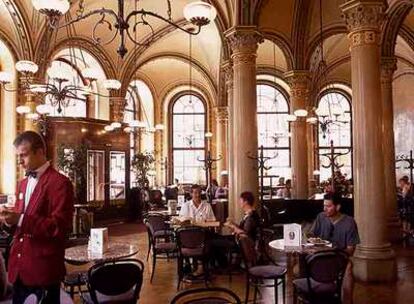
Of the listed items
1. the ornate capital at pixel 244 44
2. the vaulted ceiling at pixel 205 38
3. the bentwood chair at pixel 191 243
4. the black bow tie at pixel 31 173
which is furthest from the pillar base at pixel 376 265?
the black bow tie at pixel 31 173

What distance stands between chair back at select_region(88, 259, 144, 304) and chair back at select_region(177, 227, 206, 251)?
2.52 meters

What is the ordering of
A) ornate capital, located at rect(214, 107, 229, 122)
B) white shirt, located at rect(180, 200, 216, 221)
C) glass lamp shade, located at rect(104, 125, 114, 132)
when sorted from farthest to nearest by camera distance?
ornate capital, located at rect(214, 107, 229, 122), glass lamp shade, located at rect(104, 125, 114, 132), white shirt, located at rect(180, 200, 216, 221)

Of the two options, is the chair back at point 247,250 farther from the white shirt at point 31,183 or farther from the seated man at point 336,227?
the white shirt at point 31,183

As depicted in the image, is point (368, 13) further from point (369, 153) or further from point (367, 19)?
point (369, 153)

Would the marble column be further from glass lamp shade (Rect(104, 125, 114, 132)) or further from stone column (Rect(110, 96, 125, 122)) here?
stone column (Rect(110, 96, 125, 122))

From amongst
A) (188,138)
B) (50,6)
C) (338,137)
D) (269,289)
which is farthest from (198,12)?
(338,137)

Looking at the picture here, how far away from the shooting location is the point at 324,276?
4.30 m

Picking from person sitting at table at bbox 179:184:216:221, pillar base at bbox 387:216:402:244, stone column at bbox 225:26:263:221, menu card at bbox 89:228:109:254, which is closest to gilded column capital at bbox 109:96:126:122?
stone column at bbox 225:26:263:221

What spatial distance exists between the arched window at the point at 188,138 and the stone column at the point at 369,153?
547 inches

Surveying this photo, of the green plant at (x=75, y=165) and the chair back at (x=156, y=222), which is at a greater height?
the green plant at (x=75, y=165)

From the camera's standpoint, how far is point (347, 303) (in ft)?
16.9

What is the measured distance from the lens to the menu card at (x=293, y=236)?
206 inches

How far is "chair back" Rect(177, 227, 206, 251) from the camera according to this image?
6418 millimetres

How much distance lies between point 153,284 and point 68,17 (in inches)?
348
